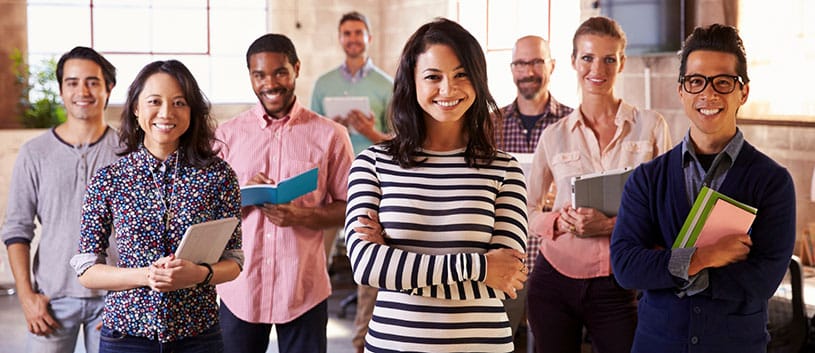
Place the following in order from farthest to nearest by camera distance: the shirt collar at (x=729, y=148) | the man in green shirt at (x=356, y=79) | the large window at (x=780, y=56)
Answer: the man in green shirt at (x=356, y=79), the large window at (x=780, y=56), the shirt collar at (x=729, y=148)

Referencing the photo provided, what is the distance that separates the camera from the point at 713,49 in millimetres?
2568

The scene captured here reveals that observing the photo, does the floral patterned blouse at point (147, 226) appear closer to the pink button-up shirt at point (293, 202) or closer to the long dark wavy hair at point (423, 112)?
the long dark wavy hair at point (423, 112)

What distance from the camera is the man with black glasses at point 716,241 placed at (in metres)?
2.47

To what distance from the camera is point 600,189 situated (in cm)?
322

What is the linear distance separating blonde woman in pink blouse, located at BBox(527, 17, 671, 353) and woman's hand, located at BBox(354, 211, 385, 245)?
1.07 meters

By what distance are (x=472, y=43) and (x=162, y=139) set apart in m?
0.90

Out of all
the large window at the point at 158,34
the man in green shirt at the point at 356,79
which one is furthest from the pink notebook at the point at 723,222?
the large window at the point at 158,34

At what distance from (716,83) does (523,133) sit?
203 centimetres

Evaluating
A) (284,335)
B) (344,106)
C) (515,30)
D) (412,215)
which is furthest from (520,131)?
(515,30)

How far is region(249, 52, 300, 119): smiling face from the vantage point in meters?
3.62

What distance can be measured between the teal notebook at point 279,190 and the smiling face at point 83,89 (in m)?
0.58

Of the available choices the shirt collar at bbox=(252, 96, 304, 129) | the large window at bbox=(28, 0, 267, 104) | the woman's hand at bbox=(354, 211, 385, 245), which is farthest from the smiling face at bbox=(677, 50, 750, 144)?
the large window at bbox=(28, 0, 267, 104)

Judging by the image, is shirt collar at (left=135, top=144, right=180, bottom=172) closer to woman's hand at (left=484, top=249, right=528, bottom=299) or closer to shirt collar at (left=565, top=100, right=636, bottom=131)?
woman's hand at (left=484, top=249, right=528, bottom=299)

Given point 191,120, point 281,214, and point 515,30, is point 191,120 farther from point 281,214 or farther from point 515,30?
point 515,30
